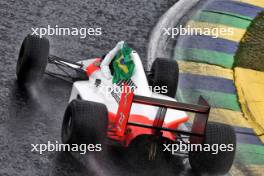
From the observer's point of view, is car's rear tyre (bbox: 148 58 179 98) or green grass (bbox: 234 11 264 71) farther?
green grass (bbox: 234 11 264 71)

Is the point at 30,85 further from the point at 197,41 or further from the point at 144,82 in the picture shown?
the point at 197,41

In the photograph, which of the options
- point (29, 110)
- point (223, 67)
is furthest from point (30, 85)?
point (223, 67)

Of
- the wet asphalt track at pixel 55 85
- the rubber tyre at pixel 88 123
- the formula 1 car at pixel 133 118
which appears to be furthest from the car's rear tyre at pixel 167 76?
the rubber tyre at pixel 88 123

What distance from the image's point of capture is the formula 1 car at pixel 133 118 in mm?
9172

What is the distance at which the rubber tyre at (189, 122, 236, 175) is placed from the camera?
932 centimetres

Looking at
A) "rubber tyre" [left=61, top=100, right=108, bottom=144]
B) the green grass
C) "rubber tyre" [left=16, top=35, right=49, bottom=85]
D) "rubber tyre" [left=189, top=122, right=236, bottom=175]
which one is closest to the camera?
"rubber tyre" [left=61, top=100, right=108, bottom=144]

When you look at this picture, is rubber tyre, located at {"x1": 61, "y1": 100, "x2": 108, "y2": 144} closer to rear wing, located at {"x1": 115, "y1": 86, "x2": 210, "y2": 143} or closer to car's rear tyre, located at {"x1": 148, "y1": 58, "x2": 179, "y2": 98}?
rear wing, located at {"x1": 115, "y1": 86, "x2": 210, "y2": 143}

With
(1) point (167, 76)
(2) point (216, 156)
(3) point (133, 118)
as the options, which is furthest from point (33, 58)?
(2) point (216, 156)

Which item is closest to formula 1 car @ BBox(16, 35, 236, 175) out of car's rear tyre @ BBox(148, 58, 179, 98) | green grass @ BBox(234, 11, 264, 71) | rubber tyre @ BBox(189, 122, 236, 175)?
rubber tyre @ BBox(189, 122, 236, 175)

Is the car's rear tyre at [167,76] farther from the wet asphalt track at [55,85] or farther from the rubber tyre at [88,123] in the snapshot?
the rubber tyre at [88,123]

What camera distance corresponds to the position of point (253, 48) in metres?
13.4

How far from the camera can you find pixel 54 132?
1002 centimetres

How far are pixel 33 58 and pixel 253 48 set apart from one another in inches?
167

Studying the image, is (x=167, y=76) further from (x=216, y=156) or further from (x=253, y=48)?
(x=253, y=48)
